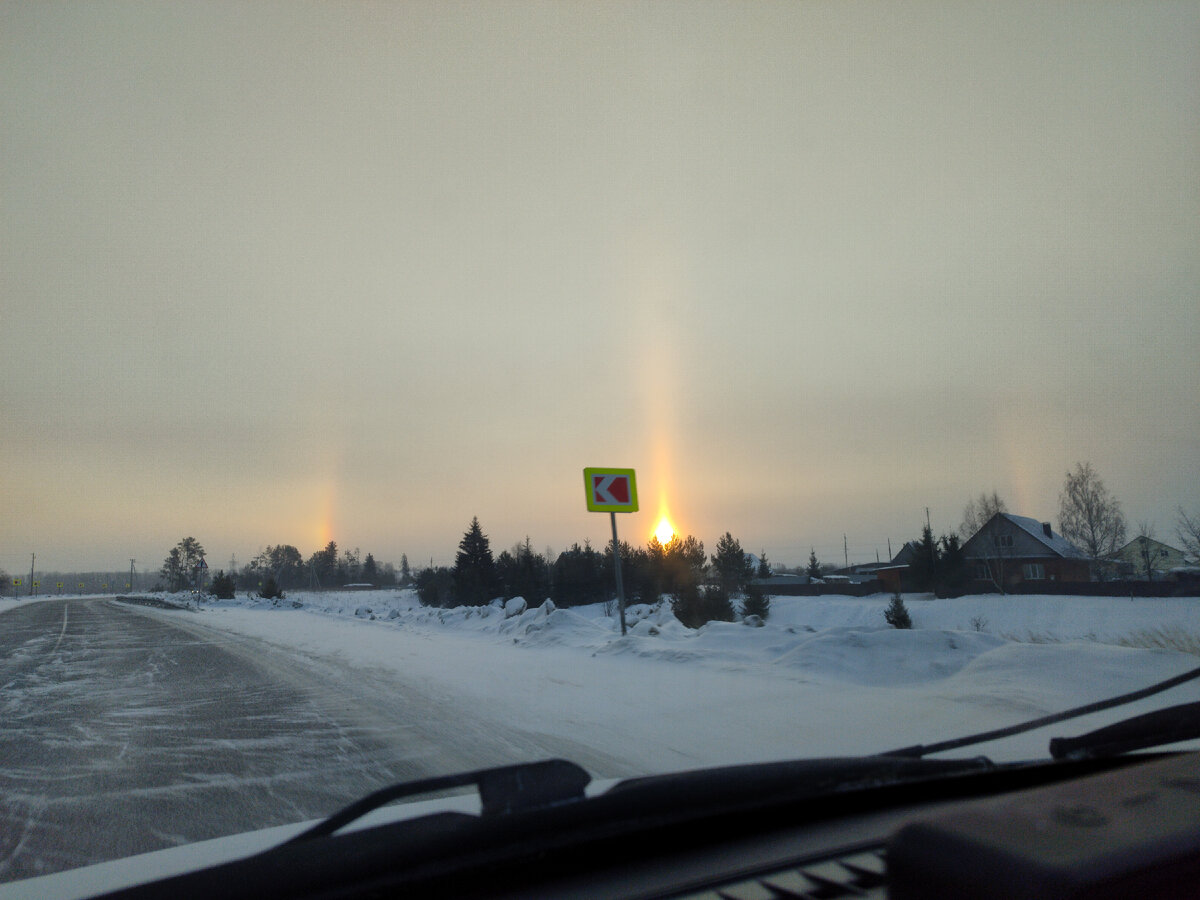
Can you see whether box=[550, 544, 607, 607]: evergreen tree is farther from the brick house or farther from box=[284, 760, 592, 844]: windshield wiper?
box=[284, 760, 592, 844]: windshield wiper

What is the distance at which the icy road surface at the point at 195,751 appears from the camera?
12.9 feet

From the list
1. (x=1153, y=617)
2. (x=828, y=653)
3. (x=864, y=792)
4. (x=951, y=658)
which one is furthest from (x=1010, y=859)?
(x=1153, y=617)

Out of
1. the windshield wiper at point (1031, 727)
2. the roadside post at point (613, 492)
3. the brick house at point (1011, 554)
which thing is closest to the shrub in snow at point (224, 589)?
the brick house at point (1011, 554)

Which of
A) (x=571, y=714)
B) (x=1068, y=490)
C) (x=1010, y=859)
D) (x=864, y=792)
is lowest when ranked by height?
(x=571, y=714)

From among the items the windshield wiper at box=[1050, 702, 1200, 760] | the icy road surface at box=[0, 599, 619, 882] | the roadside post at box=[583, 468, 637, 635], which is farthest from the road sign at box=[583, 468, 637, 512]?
the windshield wiper at box=[1050, 702, 1200, 760]

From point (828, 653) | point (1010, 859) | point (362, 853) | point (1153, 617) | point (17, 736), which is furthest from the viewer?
point (1153, 617)

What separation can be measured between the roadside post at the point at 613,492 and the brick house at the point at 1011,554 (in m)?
35.2

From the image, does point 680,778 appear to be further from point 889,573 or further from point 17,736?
point 889,573

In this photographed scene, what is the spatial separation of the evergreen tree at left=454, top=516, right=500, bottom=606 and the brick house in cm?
2693

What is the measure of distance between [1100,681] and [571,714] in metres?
4.24

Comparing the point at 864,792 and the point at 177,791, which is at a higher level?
the point at 864,792

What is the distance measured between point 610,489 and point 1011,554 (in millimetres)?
38140

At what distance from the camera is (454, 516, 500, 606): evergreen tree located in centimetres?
4312

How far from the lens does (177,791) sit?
4605mm
